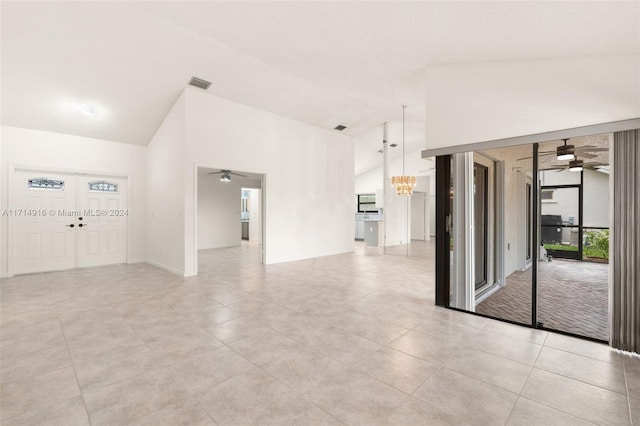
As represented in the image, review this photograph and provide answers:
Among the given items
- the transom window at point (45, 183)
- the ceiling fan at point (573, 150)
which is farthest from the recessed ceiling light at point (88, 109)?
the ceiling fan at point (573, 150)

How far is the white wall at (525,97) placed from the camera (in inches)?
98.2

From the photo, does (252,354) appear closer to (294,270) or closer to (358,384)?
(358,384)

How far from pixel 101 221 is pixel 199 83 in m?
4.12

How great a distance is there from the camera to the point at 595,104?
257 cm

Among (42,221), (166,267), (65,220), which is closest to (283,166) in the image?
(166,267)

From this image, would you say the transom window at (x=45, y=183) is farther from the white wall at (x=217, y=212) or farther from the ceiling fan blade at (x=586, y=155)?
the ceiling fan blade at (x=586, y=155)

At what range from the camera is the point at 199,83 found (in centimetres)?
513

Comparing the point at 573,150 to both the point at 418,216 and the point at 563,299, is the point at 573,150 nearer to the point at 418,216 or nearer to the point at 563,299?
the point at 563,299

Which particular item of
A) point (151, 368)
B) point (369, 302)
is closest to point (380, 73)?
point (369, 302)

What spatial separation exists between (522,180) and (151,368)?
20.2 ft

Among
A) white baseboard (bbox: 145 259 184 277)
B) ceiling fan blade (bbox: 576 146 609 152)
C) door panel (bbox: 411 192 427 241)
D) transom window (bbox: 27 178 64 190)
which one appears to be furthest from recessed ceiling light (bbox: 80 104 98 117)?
door panel (bbox: 411 192 427 241)

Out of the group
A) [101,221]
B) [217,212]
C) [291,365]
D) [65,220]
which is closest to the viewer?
[291,365]

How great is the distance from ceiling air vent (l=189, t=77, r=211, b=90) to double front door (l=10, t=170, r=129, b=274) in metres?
3.41

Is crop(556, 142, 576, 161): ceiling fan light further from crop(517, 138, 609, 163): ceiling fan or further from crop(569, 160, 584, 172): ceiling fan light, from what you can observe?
crop(569, 160, 584, 172): ceiling fan light
